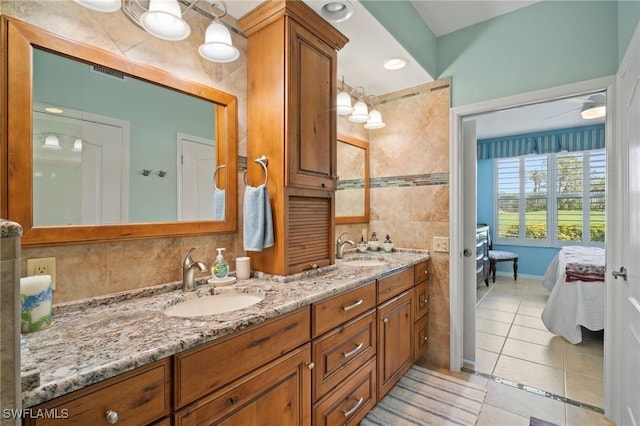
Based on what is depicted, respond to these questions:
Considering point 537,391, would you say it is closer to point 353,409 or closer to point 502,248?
point 353,409

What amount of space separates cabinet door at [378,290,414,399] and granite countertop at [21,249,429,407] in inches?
18.1

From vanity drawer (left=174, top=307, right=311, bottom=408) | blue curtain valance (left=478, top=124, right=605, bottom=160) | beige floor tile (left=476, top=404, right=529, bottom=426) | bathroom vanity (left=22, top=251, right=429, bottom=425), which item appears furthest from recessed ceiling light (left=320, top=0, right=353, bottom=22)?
blue curtain valance (left=478, top=124, right=605, bottom=160)

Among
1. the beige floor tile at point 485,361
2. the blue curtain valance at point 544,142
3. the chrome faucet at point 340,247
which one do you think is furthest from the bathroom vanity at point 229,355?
the blue curtain valance at point 544,142

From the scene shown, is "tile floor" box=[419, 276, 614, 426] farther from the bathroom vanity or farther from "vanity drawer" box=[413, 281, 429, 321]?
the bathroom vanity

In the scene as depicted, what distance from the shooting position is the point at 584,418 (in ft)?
5.95

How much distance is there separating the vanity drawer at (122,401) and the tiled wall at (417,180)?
5.99 ft

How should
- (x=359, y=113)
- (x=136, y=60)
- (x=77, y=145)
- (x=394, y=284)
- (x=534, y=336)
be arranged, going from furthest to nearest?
(x=534, y=336)
(x=359, y=113)
(x=394, y=284)
(x=136, y=60)
(x=77, y=145)

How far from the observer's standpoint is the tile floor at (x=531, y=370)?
1.85m

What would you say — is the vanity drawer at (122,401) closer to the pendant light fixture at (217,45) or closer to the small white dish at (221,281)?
the small white dish at (221,281)

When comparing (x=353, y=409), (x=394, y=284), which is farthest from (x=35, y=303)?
(x=394, y=284)

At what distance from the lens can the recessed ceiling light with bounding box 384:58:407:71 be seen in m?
2.12

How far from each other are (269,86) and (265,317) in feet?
3.80

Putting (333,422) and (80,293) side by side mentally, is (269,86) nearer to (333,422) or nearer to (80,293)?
(80,293)

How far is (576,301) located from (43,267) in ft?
12.4
